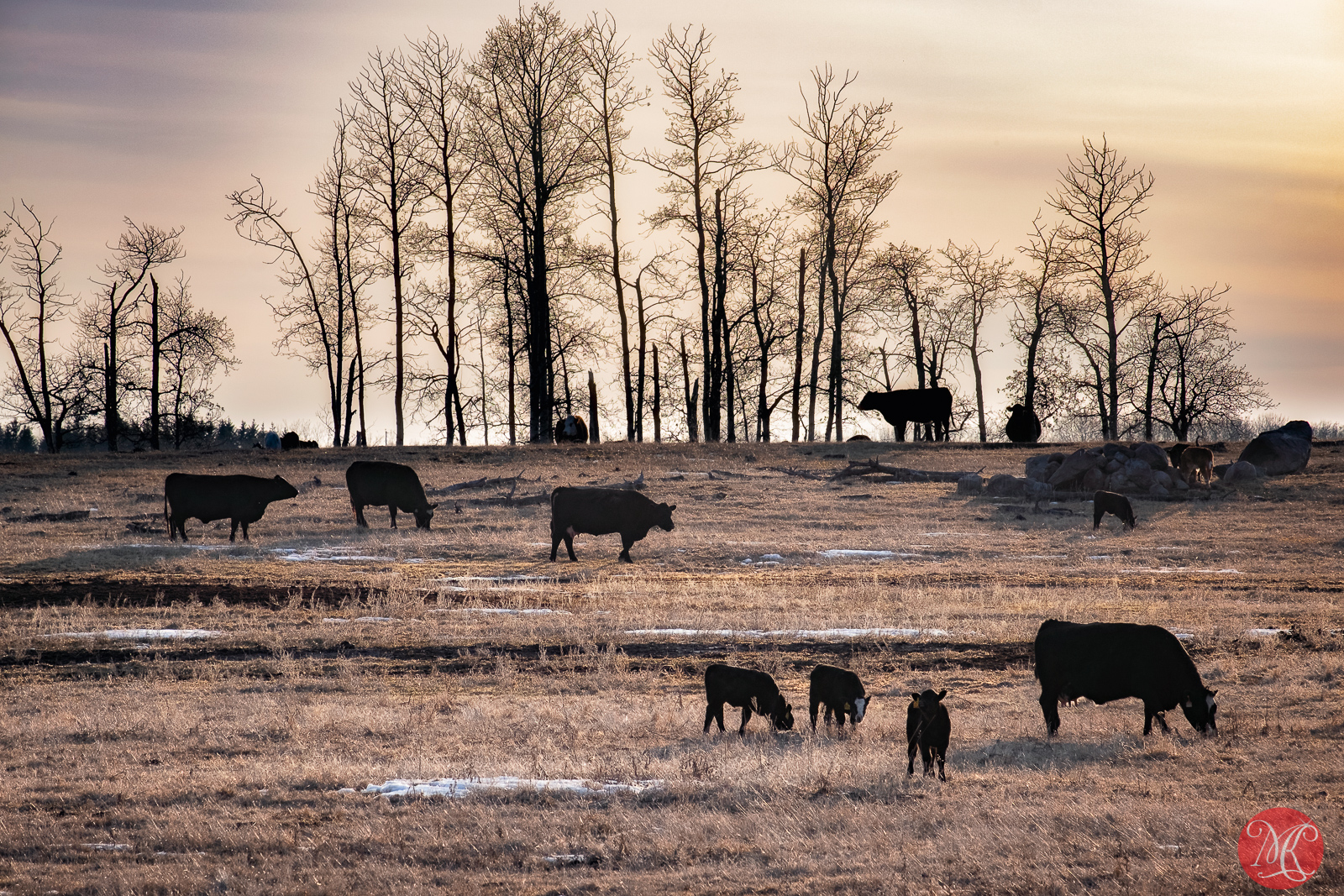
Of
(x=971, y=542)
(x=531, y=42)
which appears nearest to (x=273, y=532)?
(x=971, y=542)

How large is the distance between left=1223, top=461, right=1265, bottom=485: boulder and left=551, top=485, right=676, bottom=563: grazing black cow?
74.8ft

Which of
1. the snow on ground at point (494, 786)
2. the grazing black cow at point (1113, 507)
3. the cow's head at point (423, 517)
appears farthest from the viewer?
the grazing black cow at point (1113, 507)

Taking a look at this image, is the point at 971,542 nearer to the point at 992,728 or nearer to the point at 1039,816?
the point at 992,728

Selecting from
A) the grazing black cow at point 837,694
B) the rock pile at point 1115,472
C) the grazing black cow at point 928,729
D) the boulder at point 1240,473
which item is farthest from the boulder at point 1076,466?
the grazing black cow at point 928,729

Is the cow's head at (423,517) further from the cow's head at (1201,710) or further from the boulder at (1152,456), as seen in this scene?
the boulder at (1152,456)

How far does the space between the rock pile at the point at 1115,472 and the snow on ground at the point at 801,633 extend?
20.3 m

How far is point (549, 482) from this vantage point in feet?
117

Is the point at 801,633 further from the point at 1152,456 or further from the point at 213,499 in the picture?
the point at 1152,456

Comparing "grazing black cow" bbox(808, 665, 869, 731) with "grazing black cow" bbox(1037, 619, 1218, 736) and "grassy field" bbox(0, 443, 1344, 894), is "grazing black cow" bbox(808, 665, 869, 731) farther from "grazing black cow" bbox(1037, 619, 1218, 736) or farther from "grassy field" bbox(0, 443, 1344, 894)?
"grazing black cow" bbox(1037, 619, 1218, 736)

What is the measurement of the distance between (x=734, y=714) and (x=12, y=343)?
50002 millimetres

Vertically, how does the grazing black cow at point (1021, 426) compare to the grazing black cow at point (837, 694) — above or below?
above

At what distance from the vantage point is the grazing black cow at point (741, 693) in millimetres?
10286

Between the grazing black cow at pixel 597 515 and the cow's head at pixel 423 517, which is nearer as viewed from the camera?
the grazing black cow at pixel 597 515

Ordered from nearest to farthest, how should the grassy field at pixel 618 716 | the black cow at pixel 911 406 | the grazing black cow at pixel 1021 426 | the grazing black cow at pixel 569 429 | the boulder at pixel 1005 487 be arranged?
the grassy field at pixel 618 716
the boulder at pixel 1005 487
the grazing black cow at pixel 569 429
the grazing black cow at pixel 1021 426
the black cow at pixel 911 406
